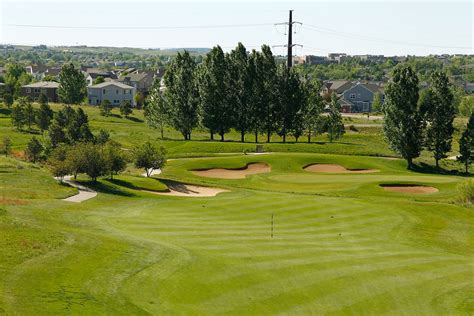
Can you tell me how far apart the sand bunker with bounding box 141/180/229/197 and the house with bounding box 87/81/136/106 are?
105530 mm

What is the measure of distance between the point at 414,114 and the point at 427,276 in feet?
196

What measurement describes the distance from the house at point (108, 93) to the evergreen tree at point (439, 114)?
100957mm

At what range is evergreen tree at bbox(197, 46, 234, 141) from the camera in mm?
110562

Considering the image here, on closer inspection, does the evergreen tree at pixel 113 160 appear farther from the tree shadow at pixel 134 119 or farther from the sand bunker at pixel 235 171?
the tree shadow at pixel 134 119

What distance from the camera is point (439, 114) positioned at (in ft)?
313

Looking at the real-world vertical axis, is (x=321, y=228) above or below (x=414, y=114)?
below

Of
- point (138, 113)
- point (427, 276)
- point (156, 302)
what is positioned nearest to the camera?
point (156, 302)

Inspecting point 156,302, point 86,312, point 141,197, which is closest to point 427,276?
point 156,302

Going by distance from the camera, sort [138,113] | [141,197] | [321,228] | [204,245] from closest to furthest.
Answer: [204,245] < [321,228] < [141,197] < [138,113]

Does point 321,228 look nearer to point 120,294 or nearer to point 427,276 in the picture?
point 427,276

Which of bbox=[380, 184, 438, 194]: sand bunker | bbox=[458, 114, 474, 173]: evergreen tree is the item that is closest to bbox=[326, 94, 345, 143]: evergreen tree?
bbox=[458, 114, 474, 173]: evergreen tree

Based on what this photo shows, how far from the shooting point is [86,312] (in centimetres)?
2709

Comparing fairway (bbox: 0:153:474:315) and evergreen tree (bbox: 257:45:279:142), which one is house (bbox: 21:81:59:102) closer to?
evergreen tree (bbox: 257:45:279:142)

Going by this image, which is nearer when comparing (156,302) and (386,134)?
(156,302)
